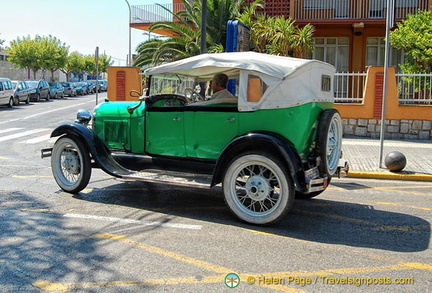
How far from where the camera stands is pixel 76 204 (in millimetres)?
6473

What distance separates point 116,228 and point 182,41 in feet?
48.4

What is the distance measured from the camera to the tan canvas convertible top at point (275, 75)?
5602mm

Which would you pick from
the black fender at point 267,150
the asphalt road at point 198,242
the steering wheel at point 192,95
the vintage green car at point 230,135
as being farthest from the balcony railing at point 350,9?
the black fender at point 267,150

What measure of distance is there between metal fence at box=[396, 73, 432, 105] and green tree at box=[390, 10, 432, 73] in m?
1.01

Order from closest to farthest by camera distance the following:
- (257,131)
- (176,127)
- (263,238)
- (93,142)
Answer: (263,238) → (257,131) → (176,127) → (93,142)

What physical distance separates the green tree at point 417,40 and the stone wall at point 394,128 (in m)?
2.07

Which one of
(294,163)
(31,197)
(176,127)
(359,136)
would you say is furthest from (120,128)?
(359,136)

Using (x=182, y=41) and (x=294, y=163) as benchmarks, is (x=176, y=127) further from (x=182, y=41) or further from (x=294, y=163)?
(x=182, y=41)

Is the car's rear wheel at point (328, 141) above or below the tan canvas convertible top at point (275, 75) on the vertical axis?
below

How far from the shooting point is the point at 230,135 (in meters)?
5.91

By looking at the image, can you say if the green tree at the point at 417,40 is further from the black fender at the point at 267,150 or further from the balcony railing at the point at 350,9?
the black fender at the point at 267,150

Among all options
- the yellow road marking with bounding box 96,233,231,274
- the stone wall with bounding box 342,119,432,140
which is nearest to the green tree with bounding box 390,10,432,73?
the stone wall with bounding box 342,119,432,140

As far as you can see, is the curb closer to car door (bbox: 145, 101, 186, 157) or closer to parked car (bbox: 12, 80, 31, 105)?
car door (bbox: 145, 101, 186, 157)

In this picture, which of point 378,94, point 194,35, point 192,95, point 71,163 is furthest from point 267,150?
point 194,35
